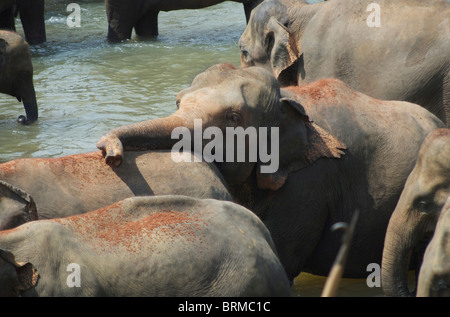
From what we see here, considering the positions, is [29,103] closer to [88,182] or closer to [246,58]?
[246,58]

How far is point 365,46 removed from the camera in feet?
20.1

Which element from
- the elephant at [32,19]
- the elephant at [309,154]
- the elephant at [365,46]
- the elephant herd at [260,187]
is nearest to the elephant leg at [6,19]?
the elephant at [32,19]

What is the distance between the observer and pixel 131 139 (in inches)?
162

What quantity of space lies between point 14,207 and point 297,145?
1.55m

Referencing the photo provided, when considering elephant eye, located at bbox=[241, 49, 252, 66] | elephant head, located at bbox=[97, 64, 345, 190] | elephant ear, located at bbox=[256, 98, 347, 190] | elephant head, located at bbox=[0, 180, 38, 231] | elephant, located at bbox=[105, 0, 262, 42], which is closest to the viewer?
elephant head, located at bbox=[0, 180, 38, 231]

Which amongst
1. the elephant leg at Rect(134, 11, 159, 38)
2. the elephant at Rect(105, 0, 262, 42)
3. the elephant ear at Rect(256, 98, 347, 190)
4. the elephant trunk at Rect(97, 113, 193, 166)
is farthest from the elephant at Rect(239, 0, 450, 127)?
the elephant leg at Rect(134, 11, 159, 38)

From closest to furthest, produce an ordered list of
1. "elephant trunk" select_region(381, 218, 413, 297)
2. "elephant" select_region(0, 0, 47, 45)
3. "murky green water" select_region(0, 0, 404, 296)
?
"elephant trunk" select_region(381, 218, 413, 297)
"murky green water" select_region(0, 0, 404, 296)
"elephant" select_region(0, 0, 47, 45)

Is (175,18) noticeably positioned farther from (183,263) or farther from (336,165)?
(183,263)

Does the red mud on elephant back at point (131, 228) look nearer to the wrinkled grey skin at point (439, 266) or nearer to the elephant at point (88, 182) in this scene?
the elephant at point (88, 182)

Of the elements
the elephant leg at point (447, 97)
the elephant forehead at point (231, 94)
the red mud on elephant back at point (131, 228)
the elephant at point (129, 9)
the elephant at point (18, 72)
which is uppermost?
the elephant forehead at point (231, 94)

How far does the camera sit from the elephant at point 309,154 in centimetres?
447

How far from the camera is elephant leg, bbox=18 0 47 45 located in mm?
13203

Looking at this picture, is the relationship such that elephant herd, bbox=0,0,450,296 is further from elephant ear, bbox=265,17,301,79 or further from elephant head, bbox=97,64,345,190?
elephant ear, bbox=265,17,301,79

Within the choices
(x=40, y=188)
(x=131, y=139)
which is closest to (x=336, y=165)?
(x=131, y=139)
